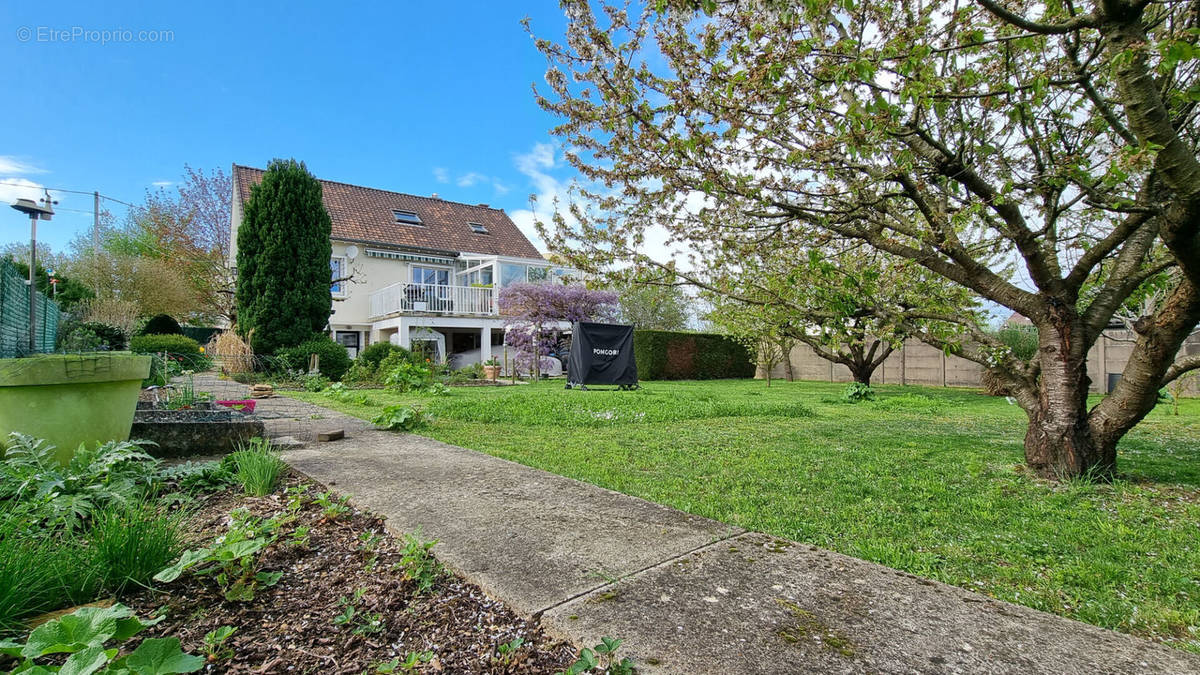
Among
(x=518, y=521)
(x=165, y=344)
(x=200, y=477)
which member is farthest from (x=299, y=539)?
(x=165, y=344)

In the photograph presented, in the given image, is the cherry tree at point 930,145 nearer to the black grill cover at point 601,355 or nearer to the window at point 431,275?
the black grill cover at point 601,355

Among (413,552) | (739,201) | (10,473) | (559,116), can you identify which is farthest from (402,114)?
(413,552)

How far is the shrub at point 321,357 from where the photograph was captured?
12.5 meters

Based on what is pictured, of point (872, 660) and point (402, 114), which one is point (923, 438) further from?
point (402, 114)

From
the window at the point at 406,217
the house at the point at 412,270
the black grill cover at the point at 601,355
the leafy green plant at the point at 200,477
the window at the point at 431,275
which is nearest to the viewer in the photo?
the leafy green plant at the point at 200,477

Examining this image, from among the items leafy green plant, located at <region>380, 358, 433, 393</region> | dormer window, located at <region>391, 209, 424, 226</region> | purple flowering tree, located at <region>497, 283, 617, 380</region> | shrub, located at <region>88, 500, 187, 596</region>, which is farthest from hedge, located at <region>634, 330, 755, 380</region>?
shrub, located at <region>88, 500, 187, 596</region>

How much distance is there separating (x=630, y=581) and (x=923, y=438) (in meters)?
5.13

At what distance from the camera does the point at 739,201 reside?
368 centimetres

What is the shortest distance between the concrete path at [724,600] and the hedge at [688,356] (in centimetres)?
1524

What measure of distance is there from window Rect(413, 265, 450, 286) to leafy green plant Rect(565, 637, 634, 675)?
1890cm

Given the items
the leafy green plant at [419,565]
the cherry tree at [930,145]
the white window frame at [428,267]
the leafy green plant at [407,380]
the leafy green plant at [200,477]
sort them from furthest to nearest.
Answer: the white window frame at [428,267], the leafy green plant at [407,380], the cherry tree at [930,145], the leafy green plant at [200,477], the leafy green plant at [419,565]

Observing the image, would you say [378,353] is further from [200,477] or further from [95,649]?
[95,649]

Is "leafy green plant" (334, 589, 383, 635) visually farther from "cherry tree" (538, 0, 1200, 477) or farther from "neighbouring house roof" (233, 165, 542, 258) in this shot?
"neighbouring house roof" (233, 165, 542, 258)

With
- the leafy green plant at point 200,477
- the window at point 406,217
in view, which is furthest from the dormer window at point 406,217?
the leafy green plant at point 200,477
